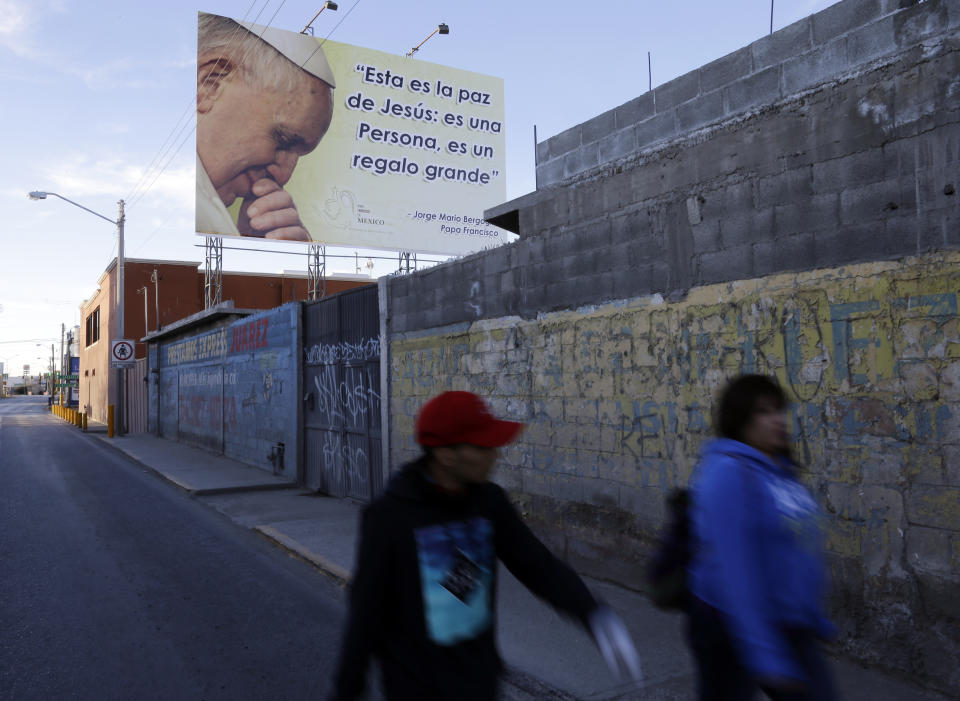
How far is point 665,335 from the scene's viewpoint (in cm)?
574

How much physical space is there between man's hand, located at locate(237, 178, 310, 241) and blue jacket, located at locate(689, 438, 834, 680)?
17.6 metres

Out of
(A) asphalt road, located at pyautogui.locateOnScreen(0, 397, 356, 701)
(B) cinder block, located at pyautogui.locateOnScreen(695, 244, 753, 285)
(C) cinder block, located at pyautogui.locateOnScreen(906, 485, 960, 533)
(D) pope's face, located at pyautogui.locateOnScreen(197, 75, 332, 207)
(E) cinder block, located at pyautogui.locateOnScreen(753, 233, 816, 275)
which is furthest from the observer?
(D) pope's face, located at pyautogui.locateOnScreen(197, 75, 332, 207)

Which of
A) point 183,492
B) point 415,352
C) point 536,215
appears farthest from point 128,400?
point 536,215

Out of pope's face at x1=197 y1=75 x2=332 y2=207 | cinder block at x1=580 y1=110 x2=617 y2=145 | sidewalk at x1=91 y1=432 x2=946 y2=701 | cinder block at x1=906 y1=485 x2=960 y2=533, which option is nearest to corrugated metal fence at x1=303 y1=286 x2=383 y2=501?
sidewalk at x1=91 y1=432 x2=946 y2=701

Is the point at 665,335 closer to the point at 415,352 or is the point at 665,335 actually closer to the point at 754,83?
the point at 754,83

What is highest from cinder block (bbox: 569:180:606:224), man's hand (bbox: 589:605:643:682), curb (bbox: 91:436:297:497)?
cinder block (bbox: 569:180:606:224)

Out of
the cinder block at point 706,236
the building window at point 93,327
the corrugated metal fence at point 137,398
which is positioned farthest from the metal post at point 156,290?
the cinder block at point 706,236

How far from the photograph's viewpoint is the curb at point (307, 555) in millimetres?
6824

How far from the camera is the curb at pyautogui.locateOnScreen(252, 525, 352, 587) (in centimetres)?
682

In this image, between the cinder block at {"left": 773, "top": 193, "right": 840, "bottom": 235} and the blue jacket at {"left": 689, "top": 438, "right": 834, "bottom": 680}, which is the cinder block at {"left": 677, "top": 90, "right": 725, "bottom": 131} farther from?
the blue jacket at {"left": 689, "top": 438, "right": 834, "bottom": 680}

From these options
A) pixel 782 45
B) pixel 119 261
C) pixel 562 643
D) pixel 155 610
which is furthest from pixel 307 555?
pixel 119 261

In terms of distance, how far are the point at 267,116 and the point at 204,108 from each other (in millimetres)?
1524

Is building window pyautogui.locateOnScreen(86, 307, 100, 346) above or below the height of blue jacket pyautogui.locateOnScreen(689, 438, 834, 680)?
above

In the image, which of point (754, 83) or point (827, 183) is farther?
point (754, 83)
